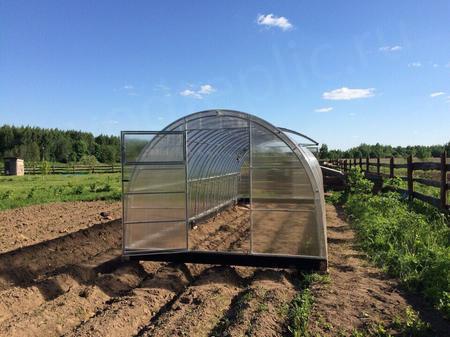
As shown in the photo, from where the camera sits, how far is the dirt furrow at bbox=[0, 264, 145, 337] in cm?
498

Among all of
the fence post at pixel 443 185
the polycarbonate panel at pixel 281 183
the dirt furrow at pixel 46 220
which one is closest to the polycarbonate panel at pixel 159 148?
the polycarbonate panel at pixel 281 183

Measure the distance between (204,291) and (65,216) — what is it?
9.09 m

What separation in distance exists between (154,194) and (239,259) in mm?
1918

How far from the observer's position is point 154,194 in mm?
7609

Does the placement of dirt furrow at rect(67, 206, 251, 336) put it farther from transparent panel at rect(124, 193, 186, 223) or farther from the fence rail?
the fence rail

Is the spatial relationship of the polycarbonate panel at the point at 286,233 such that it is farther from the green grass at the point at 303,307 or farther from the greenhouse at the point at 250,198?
the green grass at the point at 303,307

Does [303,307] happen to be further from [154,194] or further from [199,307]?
→ [154,194]

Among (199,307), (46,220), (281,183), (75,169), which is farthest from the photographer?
(75,169)

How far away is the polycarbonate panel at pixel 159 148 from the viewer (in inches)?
300

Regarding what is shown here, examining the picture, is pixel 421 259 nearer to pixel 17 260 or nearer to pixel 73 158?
pixel 17 260

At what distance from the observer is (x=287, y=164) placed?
7293 mm

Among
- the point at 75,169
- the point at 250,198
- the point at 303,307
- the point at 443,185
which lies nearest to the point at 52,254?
the point at 250,198

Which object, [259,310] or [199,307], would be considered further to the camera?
[199,307]

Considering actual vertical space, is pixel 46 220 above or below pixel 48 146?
below
